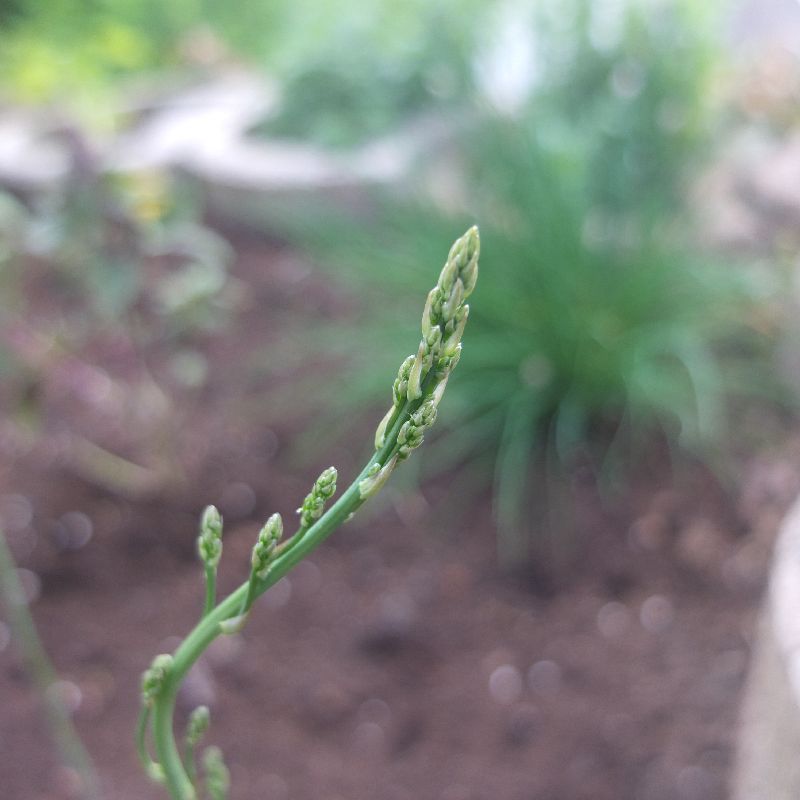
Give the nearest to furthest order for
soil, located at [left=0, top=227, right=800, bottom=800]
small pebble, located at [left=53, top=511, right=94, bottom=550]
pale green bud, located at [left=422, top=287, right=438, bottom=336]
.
Answer: pale green bud, located at [left=422, top=287, right=438, bottom=336] → soil, located at [left=0, top=227, right=800, bottom=800] → small pebble, located at [left=53, top=511, right=94, bottom=550]

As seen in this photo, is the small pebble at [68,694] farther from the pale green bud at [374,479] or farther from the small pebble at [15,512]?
the pale green bud at [374,479]

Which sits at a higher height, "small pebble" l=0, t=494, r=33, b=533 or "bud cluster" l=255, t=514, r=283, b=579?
"small pebble" l=0, t=494, r=33, b=533

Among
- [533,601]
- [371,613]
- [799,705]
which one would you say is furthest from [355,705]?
[799,705]

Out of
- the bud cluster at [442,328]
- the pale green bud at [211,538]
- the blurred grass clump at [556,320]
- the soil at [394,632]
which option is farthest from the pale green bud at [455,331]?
the blurred grass clump at [556,320]

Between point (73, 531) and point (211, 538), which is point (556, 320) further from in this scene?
point (211, 538)

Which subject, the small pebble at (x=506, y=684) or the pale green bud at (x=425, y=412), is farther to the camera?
the small pebble at (x=506, y=684)

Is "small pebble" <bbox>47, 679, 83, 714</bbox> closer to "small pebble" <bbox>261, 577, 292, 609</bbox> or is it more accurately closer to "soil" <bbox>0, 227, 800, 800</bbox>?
"soil" <bbox>0, 227, 800, 800</bbox>

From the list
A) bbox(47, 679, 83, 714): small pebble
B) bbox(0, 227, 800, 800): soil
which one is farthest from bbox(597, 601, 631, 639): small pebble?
bbox(47, 679, 83, 714): small pebble

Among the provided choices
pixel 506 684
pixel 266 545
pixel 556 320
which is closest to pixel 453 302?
pixel 266 545

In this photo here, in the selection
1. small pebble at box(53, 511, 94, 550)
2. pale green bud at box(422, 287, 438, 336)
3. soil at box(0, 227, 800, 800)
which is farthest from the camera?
small pebble at box(53, 511, 94, 550)

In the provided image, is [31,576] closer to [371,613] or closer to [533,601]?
[371,613]
